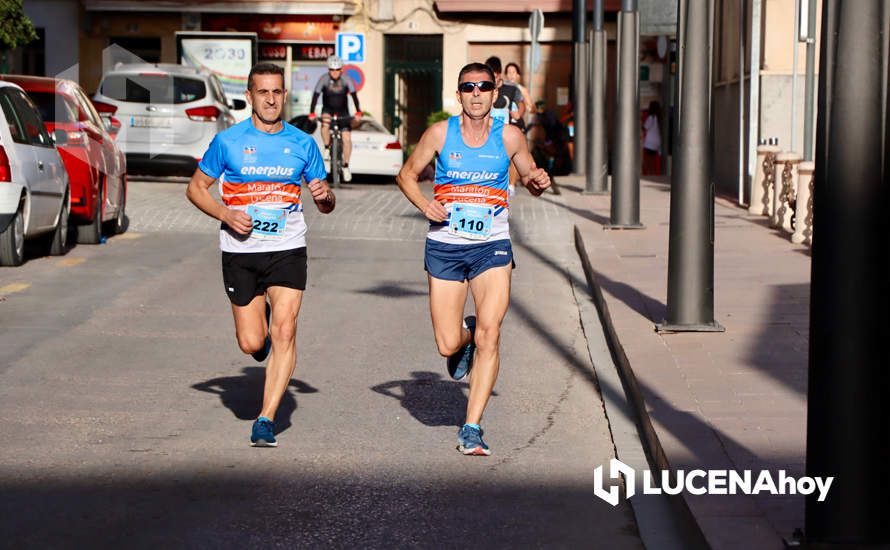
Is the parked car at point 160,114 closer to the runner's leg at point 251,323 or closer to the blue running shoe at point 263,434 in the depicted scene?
the runner's leg at point 251,323

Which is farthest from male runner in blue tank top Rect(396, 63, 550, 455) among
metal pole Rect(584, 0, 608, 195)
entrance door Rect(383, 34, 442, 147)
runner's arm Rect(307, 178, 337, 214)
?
entrance door Rect(383, 34, 442, 147)

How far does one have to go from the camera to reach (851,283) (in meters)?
5.35

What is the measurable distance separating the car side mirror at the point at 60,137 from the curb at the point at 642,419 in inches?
218

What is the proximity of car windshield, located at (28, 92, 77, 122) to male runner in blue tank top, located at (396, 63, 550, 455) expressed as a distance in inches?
394

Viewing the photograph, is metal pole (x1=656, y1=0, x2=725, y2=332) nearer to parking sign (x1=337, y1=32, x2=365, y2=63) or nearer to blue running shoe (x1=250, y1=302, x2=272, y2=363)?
blue running shoe (x1=250, y1=302, x2=272, y2=363)

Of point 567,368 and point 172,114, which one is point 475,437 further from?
point 172,114

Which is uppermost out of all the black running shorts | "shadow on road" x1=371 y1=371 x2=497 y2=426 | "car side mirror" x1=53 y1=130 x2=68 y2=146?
"car side mirror" x1=53 y1=130 x2=68 y2=146

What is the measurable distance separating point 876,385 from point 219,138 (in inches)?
144

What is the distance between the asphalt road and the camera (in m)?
6.35

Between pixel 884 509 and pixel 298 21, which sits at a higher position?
pixel 298 21

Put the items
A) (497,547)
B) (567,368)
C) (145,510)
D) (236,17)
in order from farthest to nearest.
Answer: (236,17) → (567,368) → (145,510) → (497,547)

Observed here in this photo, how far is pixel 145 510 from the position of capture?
652 cm

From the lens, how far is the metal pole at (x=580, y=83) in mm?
29969

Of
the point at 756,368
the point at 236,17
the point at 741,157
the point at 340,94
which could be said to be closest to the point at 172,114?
the point at 340,94
